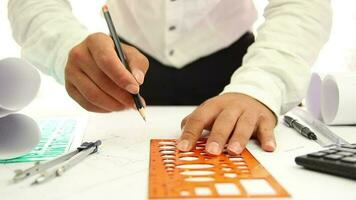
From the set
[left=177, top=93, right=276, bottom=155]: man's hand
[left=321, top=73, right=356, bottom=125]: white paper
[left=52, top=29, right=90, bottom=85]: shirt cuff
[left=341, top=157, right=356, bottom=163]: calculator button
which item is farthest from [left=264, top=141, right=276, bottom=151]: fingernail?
[left=52, top=29, right=90, bottom=85]: shirt cuff

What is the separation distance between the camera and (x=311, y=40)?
698 mm

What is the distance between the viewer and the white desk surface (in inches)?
14.0

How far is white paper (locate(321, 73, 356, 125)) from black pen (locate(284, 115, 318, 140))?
0.08 m

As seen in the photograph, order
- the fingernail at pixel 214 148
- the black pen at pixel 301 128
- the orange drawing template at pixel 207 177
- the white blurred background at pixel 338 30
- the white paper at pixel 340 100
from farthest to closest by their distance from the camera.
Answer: the white blurred background at pixel 338 30
the white paper at pixel 340 100
the black pen at pixel 301 128
the fingernail at pixel 214 148
the orange drawing template at pixel 207 177

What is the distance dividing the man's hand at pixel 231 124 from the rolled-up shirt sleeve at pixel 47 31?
291mm

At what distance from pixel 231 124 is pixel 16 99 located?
0.27 m

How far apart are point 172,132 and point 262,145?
0.15m

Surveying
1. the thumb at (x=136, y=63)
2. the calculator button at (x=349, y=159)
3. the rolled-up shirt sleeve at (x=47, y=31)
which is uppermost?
the rolled-up shirt sleeve at (x=47, y=31)

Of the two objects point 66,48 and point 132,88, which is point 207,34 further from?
point 132,88

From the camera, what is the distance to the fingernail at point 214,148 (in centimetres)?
47

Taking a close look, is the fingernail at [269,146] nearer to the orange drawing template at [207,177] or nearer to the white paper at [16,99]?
the orange drawing template at [207,177]

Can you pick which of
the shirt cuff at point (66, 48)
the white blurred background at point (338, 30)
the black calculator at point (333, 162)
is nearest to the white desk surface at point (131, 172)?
the black calculator at point (333, 162)

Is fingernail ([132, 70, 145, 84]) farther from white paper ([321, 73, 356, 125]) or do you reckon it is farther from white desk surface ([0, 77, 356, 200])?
white paper ([321, 73, 356, 125])

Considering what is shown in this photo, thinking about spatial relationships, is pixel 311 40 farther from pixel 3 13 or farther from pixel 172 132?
pixel 3 13
